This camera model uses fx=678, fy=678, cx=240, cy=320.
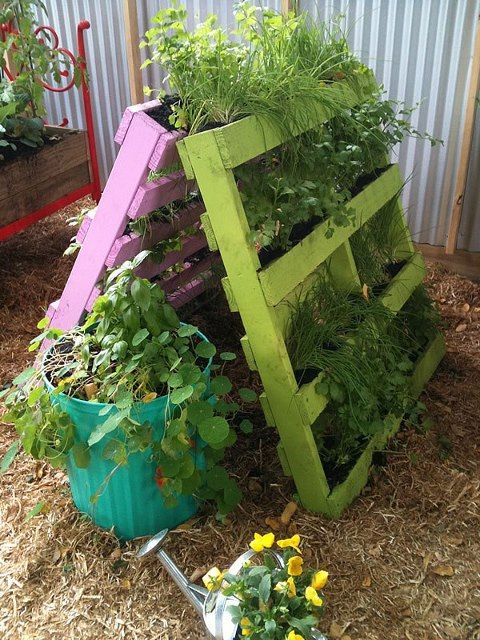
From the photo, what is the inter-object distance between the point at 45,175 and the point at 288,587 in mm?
2782

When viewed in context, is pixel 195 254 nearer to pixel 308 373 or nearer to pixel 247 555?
pixel 308 373

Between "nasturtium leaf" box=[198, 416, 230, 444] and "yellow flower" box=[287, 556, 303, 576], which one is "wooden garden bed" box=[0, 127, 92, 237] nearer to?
"nasturtium leaf" box=[198, 416, 230, 444]

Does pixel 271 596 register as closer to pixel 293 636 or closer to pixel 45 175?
pixel 293 636

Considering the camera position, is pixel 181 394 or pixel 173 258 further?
pixel 173 258

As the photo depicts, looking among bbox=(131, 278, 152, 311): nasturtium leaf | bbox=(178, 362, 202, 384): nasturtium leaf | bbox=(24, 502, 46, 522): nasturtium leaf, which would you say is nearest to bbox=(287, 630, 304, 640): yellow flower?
bbox=(178, 362, 202, 384): nasturtium leaf

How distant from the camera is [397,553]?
7.00 feet

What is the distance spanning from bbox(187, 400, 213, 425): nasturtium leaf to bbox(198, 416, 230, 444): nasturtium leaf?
0.01m

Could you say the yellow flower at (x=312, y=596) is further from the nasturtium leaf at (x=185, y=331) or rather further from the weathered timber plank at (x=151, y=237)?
the weathered timber plank at (x=151, y=237)

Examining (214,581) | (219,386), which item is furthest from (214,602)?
(219,386)

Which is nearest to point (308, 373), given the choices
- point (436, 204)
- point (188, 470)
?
point (188, 470)

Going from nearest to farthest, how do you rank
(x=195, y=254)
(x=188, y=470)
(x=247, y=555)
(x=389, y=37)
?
(x=247, y=555)
(x=188, y=470)
(x=195, y=254)
(x=389, y=37)

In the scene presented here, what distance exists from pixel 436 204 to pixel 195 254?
4.91 feet

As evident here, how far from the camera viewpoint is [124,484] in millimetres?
2053

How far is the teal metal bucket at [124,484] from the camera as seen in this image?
194 centimetres
